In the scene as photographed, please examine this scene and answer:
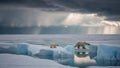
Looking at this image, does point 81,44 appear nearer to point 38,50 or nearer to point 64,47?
point 64,47

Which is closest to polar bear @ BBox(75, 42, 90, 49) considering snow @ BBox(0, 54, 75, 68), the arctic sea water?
A: the arctic sea water

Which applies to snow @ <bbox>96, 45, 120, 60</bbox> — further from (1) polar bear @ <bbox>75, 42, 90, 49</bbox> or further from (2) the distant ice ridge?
(1) polar bear @ <bbox>75, 42, 90, 49</bbox>

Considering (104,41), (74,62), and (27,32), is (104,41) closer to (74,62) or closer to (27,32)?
(74,62)

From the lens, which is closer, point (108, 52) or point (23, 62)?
point (23, 62)

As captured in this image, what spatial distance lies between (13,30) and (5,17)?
0.62 feet

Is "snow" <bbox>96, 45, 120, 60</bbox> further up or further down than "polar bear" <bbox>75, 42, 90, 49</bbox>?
further down

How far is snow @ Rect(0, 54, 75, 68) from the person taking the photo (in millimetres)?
2293

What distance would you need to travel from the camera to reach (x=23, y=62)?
2.30 metres

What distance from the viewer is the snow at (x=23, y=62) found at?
7.52 ft

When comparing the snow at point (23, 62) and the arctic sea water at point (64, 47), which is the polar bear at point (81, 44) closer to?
the arctic sea water at point (64, 47)

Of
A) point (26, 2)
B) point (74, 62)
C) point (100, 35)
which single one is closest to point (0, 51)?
point (26, 2)

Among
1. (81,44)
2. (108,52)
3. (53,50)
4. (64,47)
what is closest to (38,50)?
(53,50)

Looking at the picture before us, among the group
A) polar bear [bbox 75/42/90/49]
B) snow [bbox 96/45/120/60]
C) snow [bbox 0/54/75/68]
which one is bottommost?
snow [bbox 0/54/75/68]

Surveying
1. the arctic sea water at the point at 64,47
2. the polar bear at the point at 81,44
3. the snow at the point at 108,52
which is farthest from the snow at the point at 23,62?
the snow at the point at 108,52
